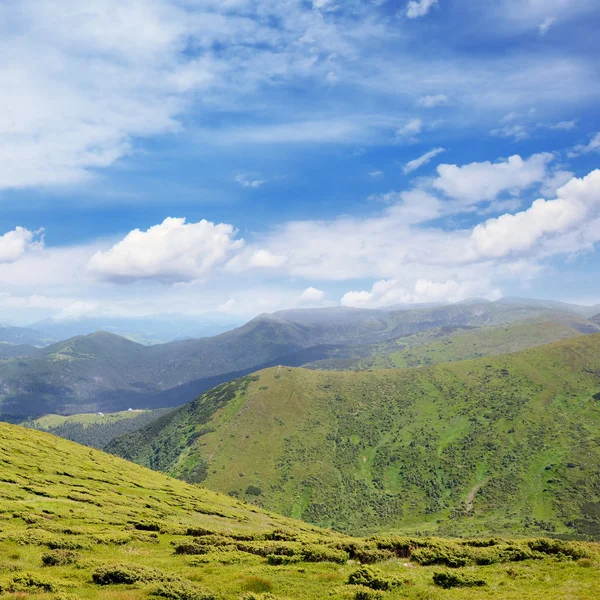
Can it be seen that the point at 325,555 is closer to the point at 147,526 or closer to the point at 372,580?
the point at 372,580

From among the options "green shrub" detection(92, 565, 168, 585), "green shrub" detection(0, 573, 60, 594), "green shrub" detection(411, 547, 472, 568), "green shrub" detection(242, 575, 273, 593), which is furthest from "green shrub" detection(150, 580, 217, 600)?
"green shrub" detection(411, 547, 472, 568)

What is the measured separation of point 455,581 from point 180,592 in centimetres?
1676

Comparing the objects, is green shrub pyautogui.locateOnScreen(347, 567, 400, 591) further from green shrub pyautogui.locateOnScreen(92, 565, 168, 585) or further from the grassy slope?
green shrub pyautogui.locateOnScreen(92, 565, 168, 585)

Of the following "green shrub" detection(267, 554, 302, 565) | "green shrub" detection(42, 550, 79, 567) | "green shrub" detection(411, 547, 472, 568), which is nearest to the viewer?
"green shrub" detection(42, 550, 79, 567)

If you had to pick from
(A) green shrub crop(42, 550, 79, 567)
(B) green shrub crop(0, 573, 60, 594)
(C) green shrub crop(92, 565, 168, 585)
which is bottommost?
(A) green shrub crop(42, 550, 79, 567)

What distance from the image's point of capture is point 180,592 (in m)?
21.5

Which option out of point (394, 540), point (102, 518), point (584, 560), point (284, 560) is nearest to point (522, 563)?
point (584, 560)

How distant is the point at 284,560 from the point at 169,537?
15684 mm

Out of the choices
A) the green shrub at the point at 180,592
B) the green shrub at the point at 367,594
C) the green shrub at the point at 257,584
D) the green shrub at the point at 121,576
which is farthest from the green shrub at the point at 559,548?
the green shrub at the point at 121,576

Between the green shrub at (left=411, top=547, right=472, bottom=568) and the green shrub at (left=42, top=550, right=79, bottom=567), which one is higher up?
the green shrub at (left=42, top=550, right=79, bottom=567)

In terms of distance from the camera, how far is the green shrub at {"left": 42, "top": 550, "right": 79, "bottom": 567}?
87.9 ft

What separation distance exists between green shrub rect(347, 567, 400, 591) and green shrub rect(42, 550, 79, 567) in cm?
1978

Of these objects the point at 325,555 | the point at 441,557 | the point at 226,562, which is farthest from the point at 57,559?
the point at 441,557

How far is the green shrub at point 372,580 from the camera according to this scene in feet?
76.5
